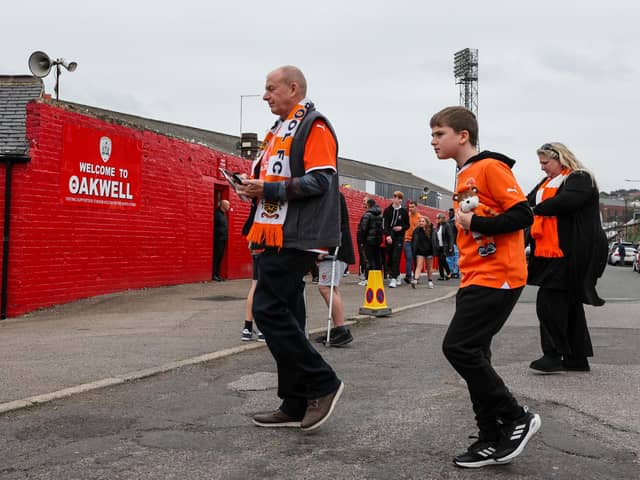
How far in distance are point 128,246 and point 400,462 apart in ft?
34.3

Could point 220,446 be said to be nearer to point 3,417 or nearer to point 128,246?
point 3,417

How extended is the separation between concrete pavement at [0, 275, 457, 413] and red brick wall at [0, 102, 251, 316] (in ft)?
1.25

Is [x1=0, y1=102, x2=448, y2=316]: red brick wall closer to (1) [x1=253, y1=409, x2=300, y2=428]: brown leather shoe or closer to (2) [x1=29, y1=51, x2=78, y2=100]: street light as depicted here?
(2) [x1=29, y1=51, x2=78, y2=100]: street light

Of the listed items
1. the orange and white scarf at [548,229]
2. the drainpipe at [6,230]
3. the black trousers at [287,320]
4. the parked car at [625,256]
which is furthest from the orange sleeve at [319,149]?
the parked car at [625,256]

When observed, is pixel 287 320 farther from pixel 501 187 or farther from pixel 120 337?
pixel 120 337

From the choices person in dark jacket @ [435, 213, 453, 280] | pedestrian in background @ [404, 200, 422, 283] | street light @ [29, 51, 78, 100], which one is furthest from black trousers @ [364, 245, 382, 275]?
street light @ [29, 51, 78, 100]

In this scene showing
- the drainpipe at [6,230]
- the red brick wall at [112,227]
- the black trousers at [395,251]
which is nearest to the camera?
the drainpipe at [6,230]

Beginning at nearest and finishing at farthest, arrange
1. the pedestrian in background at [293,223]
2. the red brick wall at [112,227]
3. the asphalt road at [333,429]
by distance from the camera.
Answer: the asphalt road at [333,429] < the pedestrian in background at [293,223] < the red brick wall at [112,227]

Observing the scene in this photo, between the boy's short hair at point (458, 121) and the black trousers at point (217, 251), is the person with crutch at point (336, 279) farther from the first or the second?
the black trousers at point (217, 251)

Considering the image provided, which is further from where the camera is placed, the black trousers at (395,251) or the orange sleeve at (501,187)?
the black trousers at (395,251)

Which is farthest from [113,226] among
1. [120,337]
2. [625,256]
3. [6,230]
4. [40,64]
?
[625,256]

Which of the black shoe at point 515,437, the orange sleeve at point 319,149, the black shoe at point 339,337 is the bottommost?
the black shoe at point 515,437

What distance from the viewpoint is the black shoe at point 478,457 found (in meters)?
3.51

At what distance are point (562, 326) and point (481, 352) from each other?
2.62 meters
